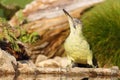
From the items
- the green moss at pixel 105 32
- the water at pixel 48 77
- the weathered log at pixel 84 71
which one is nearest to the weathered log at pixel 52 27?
the green moss at pixel 105 32

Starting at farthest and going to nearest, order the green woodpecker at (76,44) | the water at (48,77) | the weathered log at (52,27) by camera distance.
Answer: the weathered log at (52,27) < the green woodpecker at (76,44) < the water at (48,77)

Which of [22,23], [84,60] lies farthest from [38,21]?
[84,60]

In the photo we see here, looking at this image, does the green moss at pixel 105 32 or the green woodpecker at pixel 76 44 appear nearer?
the green woodpecker at pixel 76 44

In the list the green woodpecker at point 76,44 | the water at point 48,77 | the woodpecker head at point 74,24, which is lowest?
the water at point 48,77

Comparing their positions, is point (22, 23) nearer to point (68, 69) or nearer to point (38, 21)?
point (38, 21)

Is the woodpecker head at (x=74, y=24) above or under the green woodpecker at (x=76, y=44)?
above

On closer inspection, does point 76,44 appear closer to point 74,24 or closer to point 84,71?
point 74,24

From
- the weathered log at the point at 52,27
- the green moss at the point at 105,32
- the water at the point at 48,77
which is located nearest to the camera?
the water at the point at 48,77

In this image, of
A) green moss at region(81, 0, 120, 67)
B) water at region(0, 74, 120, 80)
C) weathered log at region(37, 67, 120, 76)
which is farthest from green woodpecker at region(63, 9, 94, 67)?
green moss at region(81, 0, 120, 67)

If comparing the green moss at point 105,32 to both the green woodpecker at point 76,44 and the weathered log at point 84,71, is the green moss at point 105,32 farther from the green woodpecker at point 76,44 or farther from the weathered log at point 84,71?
the green woodpecker at point 76,44
